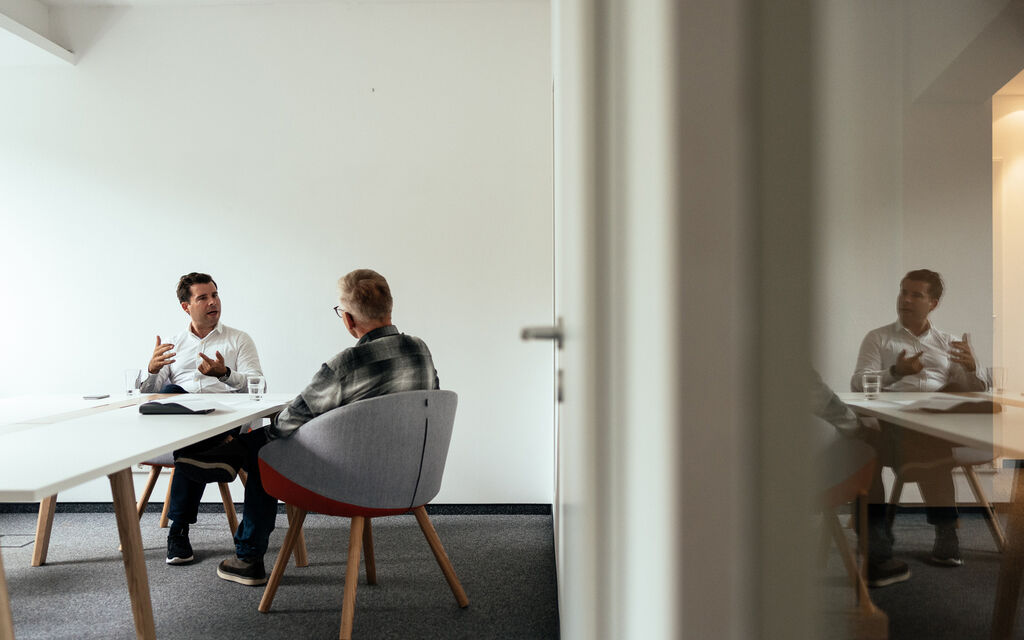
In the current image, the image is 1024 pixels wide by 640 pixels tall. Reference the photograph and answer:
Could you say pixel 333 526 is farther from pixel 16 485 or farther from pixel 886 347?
pixel 886 347

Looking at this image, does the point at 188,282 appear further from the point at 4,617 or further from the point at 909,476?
the point at 909,476

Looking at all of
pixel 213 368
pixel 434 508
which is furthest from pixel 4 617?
pixel 434 508

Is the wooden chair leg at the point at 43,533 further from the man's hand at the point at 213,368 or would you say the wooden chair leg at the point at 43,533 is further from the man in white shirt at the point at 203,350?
the man's hand at the point at 213,368

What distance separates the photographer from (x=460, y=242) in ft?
13.4

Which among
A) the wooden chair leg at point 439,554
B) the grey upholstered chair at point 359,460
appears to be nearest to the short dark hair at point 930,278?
Result: the grey upholstered chair at point 359,460

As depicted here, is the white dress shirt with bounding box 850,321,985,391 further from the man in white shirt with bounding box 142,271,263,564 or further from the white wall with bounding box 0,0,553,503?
the white wall with bounding box 0,0,553,503

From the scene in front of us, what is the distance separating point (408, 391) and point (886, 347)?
217 centimetres

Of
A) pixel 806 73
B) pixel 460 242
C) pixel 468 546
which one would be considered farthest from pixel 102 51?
pixel 806 73

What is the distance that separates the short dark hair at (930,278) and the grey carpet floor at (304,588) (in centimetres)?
242

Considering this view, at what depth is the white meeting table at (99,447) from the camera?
1.52 metres

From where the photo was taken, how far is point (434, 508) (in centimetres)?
407

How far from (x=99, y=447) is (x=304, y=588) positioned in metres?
1.24

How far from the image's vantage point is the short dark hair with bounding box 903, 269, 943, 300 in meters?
0.18

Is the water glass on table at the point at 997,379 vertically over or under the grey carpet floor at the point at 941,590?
over
